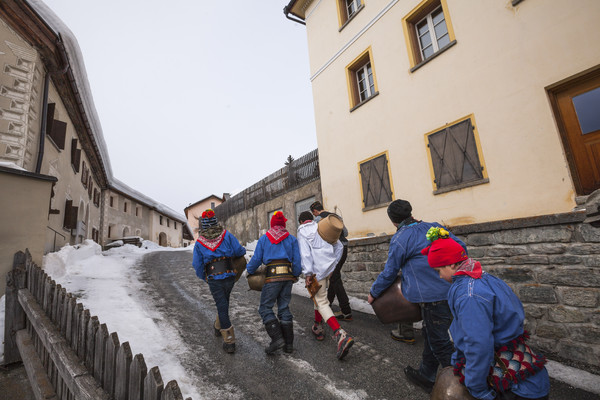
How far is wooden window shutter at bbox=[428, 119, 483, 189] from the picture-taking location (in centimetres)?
563

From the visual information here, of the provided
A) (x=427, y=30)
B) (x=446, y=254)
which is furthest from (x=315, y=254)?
(x=427, y=30)

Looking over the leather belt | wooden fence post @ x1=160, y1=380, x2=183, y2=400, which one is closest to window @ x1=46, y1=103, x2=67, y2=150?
the leather belt

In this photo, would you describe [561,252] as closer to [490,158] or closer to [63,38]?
[490,158]

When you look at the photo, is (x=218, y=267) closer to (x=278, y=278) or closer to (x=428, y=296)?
A: (x=278, y=278)

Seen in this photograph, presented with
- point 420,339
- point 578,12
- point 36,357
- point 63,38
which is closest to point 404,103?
point 578,12

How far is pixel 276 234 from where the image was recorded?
411cm

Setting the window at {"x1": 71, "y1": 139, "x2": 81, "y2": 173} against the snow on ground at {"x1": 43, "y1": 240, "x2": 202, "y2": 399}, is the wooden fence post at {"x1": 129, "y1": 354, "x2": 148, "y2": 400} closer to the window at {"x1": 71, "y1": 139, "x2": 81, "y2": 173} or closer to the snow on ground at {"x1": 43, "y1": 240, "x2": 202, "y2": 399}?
the snow on ground at {"x1": 43, "y1": 240, "x2": 202, "y2": 399}

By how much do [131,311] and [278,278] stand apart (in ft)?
9.74

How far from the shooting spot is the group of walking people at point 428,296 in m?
1.61

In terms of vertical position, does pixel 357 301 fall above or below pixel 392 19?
below

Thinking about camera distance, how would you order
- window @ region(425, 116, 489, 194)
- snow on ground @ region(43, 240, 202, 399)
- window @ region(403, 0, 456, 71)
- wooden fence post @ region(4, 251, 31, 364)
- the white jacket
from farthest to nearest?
1. window @ region(403, 0, 456, 71)
2. window @ region(425, 116, 489, 194)
3. the white jacket
4. wooden fence post @ region(4, 251, 31, 364)
5. snow on ground @ region(43, 240, 202, 399)

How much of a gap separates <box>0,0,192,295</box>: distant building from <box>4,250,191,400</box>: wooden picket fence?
2.36 ft

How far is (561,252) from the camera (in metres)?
3.80

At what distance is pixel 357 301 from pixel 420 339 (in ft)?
7.07
